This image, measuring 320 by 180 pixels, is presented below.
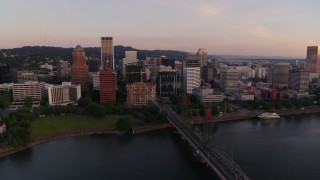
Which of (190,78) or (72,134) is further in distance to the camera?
(190,78)

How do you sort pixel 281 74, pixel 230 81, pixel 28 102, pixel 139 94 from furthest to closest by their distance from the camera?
pixel 281 74
pixel 230 81
pixel 139 94
pixel 28 102

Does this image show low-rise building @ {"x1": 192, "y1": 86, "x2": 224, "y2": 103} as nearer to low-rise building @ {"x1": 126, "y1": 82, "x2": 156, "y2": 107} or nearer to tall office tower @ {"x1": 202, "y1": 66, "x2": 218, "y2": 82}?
low-rise building @ {"x1": 126, "y1": 82, "x2": 156, "y2": 107}

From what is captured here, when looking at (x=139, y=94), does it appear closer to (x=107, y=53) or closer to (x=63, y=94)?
(x=63, y=94)

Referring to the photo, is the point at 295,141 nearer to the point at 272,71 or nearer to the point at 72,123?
the point at 72,123

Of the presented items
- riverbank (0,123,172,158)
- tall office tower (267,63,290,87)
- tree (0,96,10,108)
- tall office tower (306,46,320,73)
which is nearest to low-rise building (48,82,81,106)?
tree (0,96,10,108)

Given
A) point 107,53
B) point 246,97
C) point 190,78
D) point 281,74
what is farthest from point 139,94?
point 107,53

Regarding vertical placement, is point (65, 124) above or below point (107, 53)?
below

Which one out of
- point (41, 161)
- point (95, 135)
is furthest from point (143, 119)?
point (41, 161)
